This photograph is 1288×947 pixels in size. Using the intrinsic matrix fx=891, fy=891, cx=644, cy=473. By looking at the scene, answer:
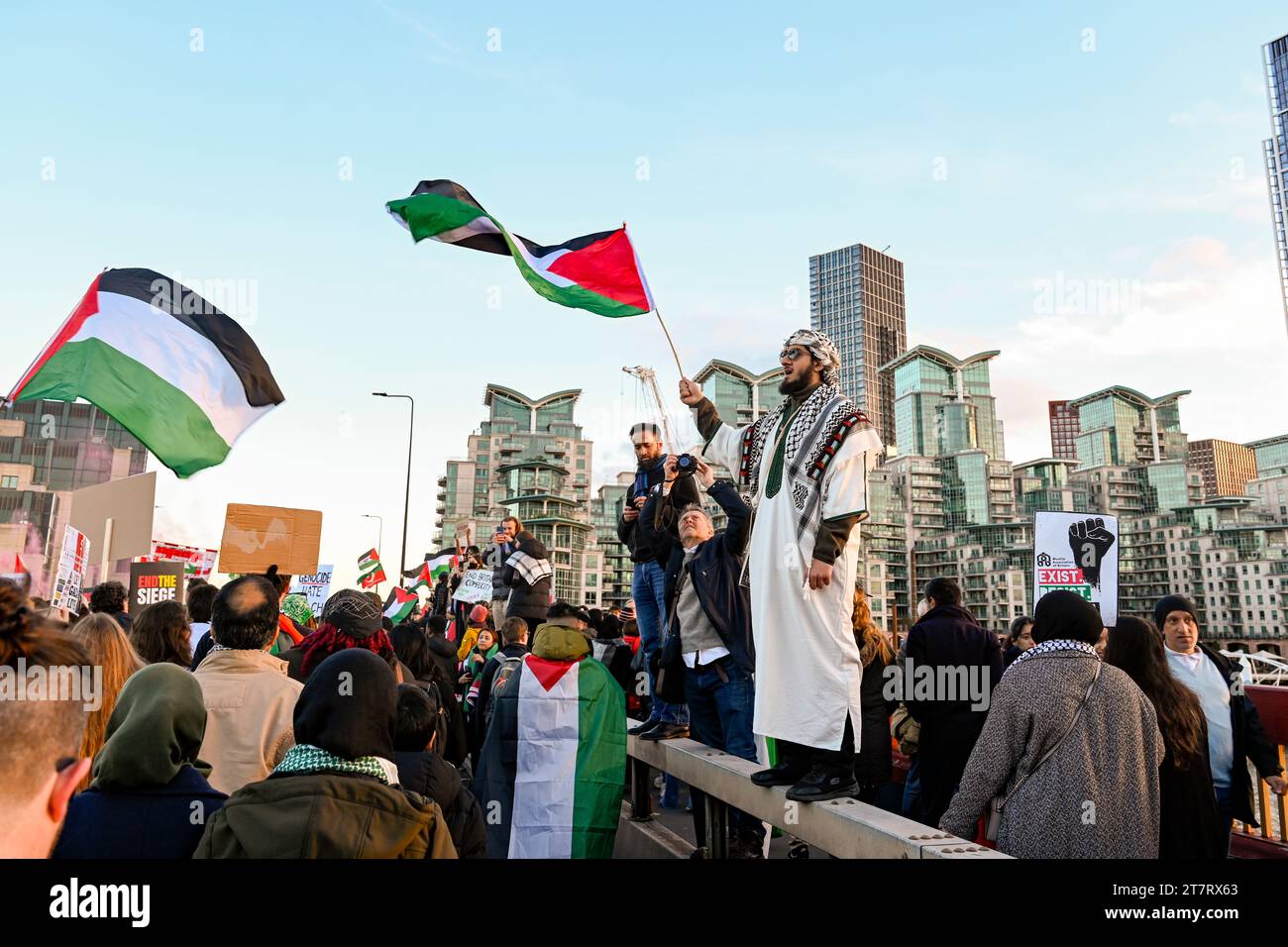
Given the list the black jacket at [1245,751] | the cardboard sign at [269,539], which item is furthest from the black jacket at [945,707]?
the cardboard sign at [269,539]

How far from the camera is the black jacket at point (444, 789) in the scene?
368 cm

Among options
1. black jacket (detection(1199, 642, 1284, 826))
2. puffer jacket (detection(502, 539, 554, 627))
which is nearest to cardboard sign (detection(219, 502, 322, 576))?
puffer jacket (detection(502, 539, 554, 627))

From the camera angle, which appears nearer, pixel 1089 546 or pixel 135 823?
pixel 135 823

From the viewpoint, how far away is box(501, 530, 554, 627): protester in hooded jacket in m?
9.66

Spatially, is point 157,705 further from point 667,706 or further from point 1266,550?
point 1266,550

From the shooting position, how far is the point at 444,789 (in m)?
3.84

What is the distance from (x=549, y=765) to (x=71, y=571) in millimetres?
6650

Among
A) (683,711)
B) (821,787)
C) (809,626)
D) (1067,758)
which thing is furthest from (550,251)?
(1067,758)

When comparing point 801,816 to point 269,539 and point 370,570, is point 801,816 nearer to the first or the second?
point 269,539

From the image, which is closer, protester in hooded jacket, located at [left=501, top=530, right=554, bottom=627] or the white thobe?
the white thobe

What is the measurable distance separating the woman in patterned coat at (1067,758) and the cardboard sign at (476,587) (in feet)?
36.1

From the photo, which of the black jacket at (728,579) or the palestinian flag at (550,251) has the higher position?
the palestinian flag at (550,251)

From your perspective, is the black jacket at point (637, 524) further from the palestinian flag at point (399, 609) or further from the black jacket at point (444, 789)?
the palestinian flag at point (399, 609)
